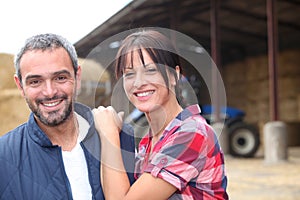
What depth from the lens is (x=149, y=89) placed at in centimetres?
143

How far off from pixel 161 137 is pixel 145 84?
0.53 ft

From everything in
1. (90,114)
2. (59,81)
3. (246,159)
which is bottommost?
(246,159)

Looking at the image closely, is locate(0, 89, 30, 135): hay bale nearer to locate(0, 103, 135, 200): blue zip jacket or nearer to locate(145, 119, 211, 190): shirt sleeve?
locate(0, 103, 135, 200): blue zip jacket

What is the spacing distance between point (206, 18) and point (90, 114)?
12.5 meters

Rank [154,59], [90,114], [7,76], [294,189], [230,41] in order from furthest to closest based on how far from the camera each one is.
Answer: [230,41] → [294,189] → [7,76] → [90,114] → [154,59]

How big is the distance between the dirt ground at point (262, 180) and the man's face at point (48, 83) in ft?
12.6

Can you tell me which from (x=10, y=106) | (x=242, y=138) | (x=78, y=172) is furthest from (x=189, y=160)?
(x=242, y=138)

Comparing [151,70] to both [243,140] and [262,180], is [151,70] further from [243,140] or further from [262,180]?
[243,140]

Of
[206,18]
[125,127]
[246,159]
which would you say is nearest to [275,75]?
[246,159]

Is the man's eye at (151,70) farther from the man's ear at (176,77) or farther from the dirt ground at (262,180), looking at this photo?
the dirt ground at (262,180)

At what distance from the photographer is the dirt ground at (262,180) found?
521cm

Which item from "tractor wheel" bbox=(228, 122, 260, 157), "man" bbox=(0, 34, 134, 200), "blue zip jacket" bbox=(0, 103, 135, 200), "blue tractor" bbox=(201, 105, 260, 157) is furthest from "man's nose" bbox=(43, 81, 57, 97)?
"tractor wheel" bbox=(228, 122, 260, 157)

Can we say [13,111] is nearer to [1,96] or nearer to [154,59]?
[1,96]

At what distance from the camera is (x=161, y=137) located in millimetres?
1448
